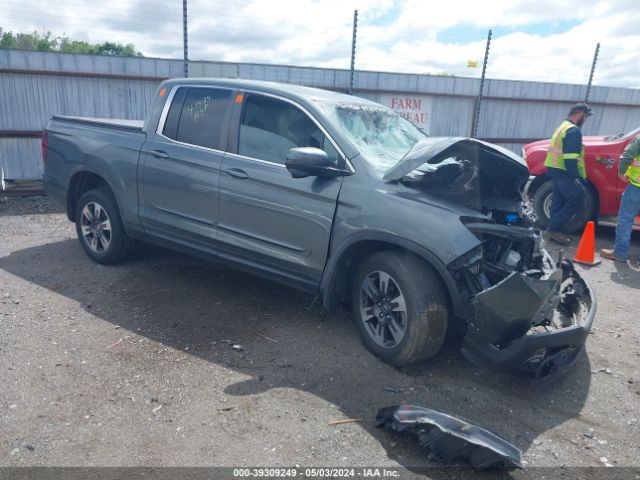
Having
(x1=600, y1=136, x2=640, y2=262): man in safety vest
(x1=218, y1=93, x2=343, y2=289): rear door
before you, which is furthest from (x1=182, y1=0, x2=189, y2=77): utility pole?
Answer: (x1=600, y1=136, x2=640, y2=262): man in safety vest

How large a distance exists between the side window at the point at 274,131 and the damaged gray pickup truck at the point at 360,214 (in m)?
0.01

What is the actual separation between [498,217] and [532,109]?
32.9ft

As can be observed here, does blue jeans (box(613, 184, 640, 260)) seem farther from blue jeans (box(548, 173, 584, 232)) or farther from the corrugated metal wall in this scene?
the corrugated metal wall

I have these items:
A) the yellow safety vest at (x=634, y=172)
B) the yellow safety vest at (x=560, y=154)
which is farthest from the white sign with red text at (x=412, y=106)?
the yellow safety vest at (x=634, y=172)

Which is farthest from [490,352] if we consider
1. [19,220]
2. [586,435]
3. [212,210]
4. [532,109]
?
[532,109]

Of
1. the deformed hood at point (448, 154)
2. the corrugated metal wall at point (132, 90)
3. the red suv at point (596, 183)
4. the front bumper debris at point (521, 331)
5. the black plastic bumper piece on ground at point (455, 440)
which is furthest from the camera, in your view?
the corrugated metal wall at point (132, 90)

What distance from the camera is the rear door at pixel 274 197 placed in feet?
12.8

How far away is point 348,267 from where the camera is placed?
390 cm

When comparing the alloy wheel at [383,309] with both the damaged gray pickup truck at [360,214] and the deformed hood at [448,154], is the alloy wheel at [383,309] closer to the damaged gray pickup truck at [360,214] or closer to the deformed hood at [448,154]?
the damaged gray pickup truck at [360,214]

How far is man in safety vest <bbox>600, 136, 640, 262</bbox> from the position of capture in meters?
6.42

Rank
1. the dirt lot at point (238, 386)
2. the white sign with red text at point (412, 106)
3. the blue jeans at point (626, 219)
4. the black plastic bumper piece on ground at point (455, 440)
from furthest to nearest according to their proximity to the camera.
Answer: the white sign with red text at point (412, 106) < the blue jeans at point (626, 219) < the dirt lot at point (238, 386) < the black plastic bumper piece on ground at point (455, 440)

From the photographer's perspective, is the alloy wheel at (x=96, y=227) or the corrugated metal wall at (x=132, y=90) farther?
the corrugated metal wall at (x=132, y=90)

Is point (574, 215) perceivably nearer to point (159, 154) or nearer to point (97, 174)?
point (159, 154)

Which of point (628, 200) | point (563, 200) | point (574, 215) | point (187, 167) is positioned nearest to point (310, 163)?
point (187, 167)
